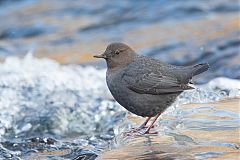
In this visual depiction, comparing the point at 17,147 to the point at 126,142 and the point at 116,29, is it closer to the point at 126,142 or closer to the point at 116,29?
the point at 126,142

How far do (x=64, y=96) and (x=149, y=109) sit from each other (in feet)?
8.49

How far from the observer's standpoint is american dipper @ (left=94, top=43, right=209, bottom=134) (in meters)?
4.84

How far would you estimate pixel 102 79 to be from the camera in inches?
319

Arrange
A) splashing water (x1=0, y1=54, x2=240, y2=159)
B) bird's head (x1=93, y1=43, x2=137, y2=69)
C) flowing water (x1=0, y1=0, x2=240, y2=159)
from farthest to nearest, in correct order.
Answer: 1. splashing water (x1=0, y1=54, x2=240, y2=159)
2. bird's head (x1=93, y1=43, x2=137, y2=69)
3. flowing water (x1=0, y1=0, x2=240, y2=159)

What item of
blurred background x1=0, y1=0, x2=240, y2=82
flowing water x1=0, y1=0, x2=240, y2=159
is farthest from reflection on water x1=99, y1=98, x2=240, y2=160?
blurred background x1=0, y1=0, x2=240, y2=82

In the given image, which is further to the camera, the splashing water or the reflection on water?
the splashing water

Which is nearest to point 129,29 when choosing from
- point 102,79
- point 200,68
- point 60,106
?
point 102,79

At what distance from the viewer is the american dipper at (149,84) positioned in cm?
484

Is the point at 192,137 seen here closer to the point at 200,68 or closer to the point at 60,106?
the point at 200,68

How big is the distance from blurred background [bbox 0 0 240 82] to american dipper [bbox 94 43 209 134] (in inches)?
129

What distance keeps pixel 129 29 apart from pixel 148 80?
575 centimetres

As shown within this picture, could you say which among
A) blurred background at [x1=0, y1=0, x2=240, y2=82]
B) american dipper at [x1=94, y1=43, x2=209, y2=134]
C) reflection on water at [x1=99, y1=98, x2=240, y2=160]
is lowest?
reflection on water at [x1=99, y1=98, x2=240, y2=160]

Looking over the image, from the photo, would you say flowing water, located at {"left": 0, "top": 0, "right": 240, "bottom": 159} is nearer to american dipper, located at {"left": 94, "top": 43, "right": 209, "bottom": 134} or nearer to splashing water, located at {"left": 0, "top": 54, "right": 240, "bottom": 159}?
splashing water, located at {"left": 0, "top": 54, "right": 240, "bottom": 159}

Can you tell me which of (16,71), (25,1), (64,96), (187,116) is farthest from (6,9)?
(187,116)
